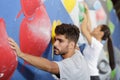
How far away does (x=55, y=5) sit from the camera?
1.47 metres

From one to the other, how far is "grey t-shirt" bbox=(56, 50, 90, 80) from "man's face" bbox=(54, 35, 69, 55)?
5 cm

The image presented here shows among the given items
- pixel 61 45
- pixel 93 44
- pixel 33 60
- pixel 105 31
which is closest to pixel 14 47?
pixel 33 60

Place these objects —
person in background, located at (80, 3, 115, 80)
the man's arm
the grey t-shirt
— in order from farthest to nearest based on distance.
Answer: person in background, located at (80, 3, 115, 80) → the grey t-shirt → the man's arm

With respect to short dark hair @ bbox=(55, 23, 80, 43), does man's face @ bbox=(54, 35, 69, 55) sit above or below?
below

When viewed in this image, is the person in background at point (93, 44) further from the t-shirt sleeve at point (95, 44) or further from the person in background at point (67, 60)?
the person in background at point (67, 60)

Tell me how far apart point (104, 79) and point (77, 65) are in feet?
2.09

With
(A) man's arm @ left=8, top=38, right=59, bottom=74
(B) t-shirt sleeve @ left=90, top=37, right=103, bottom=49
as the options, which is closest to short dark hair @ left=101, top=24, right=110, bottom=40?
(B) t-shirt sleeve @ left=90, top=37, right=103, bottom=49

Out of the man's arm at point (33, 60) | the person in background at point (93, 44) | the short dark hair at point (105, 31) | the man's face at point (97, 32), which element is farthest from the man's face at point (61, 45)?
the short dark hair at point (105, 31)

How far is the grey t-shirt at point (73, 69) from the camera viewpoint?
1.26m

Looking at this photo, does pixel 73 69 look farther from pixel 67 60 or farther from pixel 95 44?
pixel 95 44

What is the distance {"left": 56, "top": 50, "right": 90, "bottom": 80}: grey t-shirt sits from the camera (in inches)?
49.5

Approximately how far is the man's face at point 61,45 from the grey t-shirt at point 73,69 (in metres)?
0.05

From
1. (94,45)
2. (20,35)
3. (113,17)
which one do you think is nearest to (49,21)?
(20,35)

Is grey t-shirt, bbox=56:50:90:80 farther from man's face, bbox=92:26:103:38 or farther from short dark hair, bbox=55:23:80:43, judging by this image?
man's face, bbox=92:26:103:38
